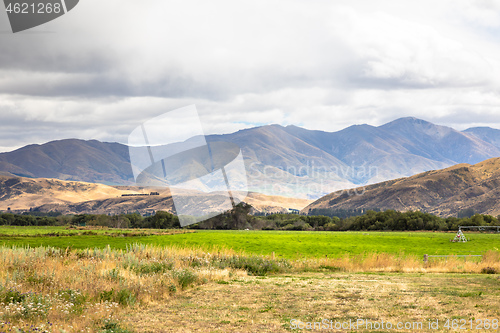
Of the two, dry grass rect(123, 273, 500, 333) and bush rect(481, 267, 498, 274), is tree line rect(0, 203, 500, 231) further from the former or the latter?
dry grass rect(123, 273, 500, 333)

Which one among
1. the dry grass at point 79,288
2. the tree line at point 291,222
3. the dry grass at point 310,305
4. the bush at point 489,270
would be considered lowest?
the tree line at point 291,222

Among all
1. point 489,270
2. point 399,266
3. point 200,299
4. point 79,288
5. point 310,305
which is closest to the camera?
point 310,305

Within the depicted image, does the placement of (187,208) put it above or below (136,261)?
above

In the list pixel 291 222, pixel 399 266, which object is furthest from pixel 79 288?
pixel 291 222

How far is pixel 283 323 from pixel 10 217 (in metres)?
143

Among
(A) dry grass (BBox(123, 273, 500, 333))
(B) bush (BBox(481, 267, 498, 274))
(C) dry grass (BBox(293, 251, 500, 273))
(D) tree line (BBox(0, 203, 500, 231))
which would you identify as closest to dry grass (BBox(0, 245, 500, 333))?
(A) dry grass (BBox(123, 273, 500, 333))

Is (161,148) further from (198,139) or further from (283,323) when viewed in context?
(283,323)

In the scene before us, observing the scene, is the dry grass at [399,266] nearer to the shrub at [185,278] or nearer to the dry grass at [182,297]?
the dry grass at [182,297]

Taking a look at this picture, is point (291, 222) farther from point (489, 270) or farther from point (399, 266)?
point (489, 270)

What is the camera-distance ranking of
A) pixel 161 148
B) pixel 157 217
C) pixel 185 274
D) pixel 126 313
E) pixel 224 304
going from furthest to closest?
pixel 157 217
pixel 185 274
pixel 161 148
pixel 224 304
pixel 126 313

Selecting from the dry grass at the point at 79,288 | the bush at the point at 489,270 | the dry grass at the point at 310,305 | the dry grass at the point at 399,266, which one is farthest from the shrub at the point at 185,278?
the bush at the point at 489,270

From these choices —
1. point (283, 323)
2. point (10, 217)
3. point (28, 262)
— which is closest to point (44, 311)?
point (283, 323)

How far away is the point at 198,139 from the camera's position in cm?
1761

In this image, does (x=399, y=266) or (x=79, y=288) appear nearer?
(x=79, y=288)
